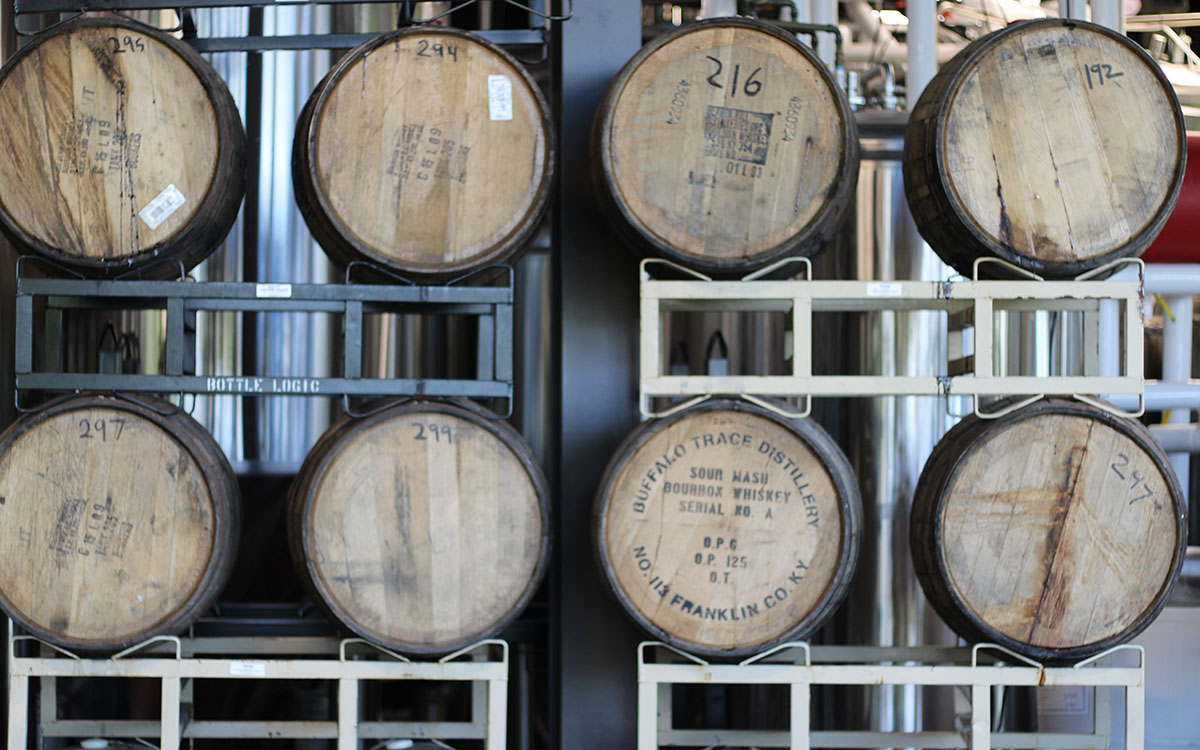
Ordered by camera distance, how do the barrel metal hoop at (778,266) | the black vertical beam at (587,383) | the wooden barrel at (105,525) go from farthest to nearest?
1. the black vertical beam at (587,383)
2. the barrel metal hoop at (778,266)
3. the wooden barrel at (105,525)

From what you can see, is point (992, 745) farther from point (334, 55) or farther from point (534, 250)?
point (334, 55)

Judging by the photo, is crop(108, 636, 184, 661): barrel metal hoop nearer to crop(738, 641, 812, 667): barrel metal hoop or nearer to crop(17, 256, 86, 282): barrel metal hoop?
crop(17, 256, 86, 282): barrel metal hoop

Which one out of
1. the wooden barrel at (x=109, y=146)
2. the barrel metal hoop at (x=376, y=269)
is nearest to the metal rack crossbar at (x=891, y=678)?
the barrel metal hoop at (x=376, y=269)

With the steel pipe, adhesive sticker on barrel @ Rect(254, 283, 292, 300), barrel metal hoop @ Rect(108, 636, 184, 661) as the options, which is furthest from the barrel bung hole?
barrel metal hoop @ Rect(108, 636, 184, 661)

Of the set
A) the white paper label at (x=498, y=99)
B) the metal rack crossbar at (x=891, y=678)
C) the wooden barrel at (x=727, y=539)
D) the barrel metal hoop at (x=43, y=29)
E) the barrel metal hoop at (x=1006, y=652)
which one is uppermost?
the barrel metal hoop at (x=43, y=29)

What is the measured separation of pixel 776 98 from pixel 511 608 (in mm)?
1695

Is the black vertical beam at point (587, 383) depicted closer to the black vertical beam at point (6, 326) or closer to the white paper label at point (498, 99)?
the white paper label at point (498, 99)

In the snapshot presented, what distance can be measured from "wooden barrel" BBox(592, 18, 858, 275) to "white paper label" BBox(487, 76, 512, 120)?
28cm

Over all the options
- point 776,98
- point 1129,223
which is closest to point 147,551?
point 776,98

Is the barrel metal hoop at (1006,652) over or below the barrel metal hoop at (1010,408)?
below

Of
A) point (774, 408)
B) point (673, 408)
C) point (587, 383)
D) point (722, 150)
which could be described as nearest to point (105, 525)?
point (587, 383)

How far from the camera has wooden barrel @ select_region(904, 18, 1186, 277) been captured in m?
2.86

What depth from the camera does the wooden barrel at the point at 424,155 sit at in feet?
9.44

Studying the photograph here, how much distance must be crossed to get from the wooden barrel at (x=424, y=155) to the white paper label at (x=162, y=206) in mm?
355
